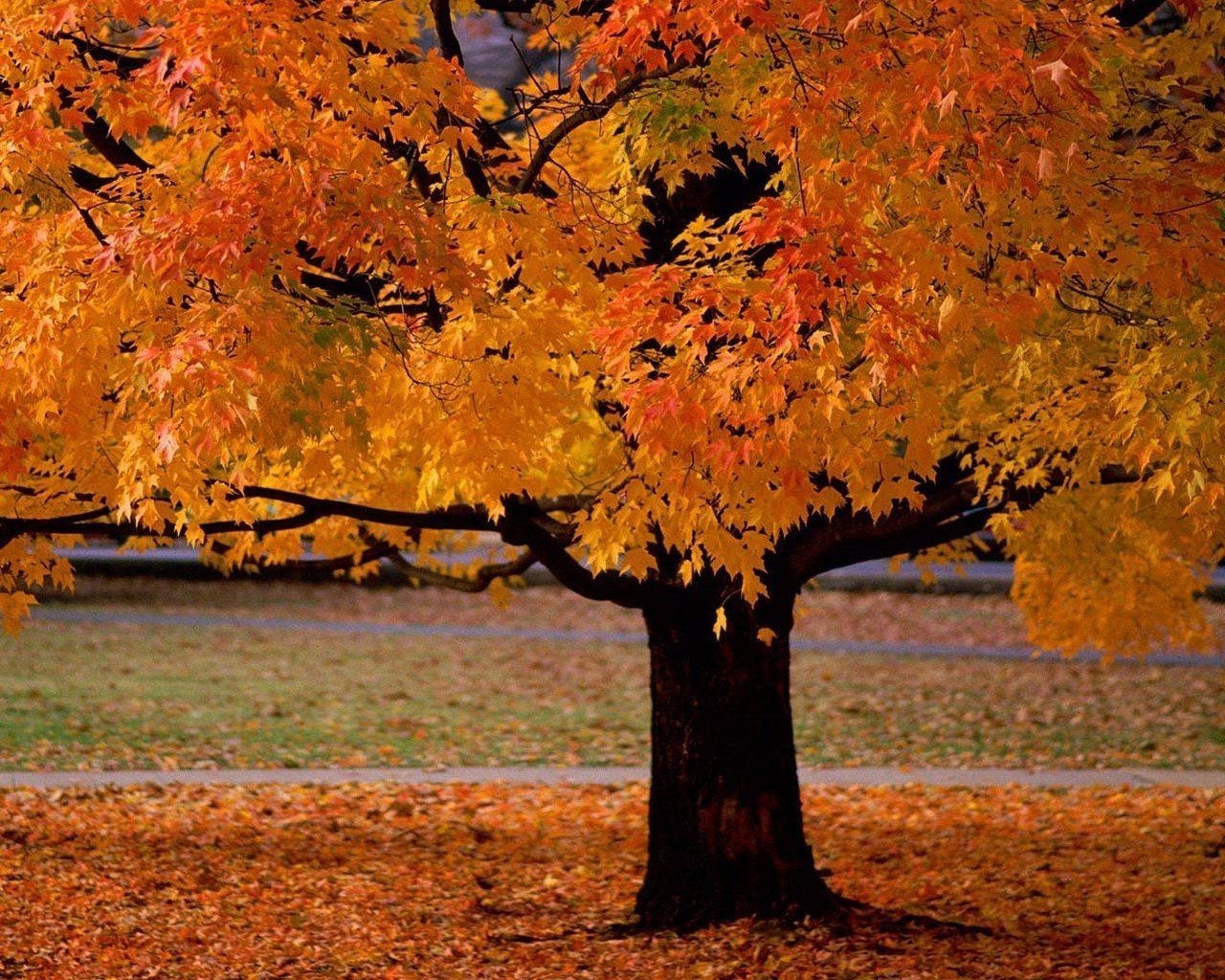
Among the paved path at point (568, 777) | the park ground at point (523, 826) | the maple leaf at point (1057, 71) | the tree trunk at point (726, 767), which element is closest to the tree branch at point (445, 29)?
the maple leaf at point (1057, 71)

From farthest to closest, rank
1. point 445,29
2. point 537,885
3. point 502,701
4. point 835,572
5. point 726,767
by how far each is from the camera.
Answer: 1. point 835,572
2. point 502,701
3. point 537,885
4. point 726,767
5. point 445,29

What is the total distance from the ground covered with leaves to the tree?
227 cm

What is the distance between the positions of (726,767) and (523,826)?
3656mm

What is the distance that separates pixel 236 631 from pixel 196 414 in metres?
19.4

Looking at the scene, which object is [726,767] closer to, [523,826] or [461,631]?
[523,826]

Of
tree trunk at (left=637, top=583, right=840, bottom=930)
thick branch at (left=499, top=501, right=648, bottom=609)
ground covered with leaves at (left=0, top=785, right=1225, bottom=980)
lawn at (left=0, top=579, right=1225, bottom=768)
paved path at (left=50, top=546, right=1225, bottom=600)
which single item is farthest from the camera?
paved path at (left=50, top=546, right=1225, bottom=600)

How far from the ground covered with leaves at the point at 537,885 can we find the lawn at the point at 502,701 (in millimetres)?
2502

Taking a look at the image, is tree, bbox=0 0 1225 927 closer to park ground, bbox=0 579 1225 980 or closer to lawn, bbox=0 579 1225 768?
park ground, bbox=0 579 1225 980

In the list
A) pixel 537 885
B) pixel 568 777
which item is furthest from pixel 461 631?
pixel 537 885

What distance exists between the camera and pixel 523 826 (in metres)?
11.8

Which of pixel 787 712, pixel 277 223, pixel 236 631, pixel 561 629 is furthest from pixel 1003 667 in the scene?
pixel 277 223

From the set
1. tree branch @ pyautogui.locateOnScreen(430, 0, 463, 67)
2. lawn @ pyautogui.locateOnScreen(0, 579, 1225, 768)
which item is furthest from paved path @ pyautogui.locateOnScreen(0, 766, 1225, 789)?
tree branch @ pyautogui.locateOnScreen(430, 0, 463, 67)

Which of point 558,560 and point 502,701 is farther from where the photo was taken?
point 502,701

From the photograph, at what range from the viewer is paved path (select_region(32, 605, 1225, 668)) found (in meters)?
22.5
